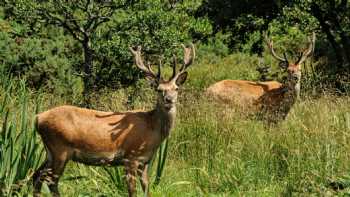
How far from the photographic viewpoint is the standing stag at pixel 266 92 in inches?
494

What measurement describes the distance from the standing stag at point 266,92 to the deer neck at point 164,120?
4639 millimetres

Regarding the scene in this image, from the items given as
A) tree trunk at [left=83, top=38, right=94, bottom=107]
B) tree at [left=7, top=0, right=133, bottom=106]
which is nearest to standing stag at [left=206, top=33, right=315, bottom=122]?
tree trunk at [left=83, top=38, right=94, bottom=107]

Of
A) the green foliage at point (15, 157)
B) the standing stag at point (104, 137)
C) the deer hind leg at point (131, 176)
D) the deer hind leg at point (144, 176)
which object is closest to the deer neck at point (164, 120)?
the standing stag at point (104, 137)

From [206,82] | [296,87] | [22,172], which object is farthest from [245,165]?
[206,82]

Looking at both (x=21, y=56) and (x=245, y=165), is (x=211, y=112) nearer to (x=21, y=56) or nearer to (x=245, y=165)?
(x=245, y=165)

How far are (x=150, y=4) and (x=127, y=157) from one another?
6.64m

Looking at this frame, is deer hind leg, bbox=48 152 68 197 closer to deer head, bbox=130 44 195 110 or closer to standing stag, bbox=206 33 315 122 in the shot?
deer head, bbox=130 44 195 110

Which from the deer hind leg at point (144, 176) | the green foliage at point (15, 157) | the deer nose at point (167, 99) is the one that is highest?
the deer nose at point (167, 99)

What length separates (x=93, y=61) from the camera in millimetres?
14219

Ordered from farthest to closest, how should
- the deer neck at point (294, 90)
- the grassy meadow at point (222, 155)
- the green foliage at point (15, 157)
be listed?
the deer neck at point (294, 90)
the grassy meadow at point (222, 155)
the green foliage at point (15, 157)

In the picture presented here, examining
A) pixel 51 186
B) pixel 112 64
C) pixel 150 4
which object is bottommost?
pixel 51 186

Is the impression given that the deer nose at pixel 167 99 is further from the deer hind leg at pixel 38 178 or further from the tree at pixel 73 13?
the tree at pixel 73 13

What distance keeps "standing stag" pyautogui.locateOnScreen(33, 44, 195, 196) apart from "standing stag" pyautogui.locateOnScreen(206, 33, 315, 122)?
15.6 ft

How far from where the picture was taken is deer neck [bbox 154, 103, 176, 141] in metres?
7.77
